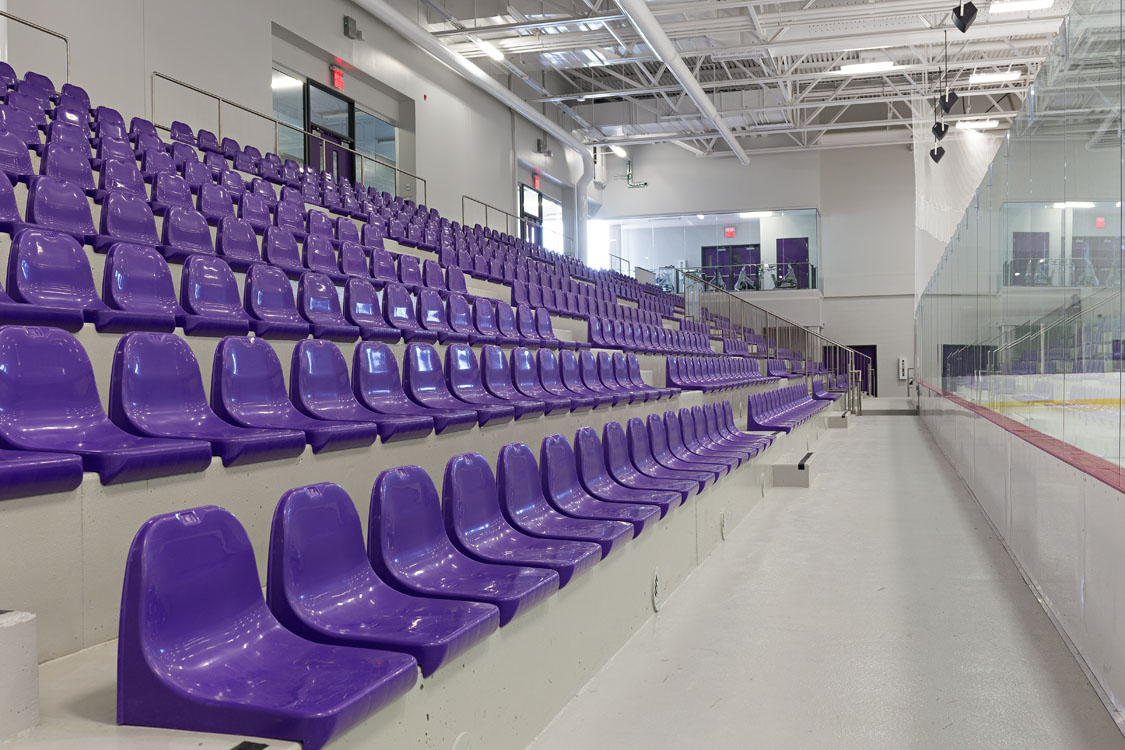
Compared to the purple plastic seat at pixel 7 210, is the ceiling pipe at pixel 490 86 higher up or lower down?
higher up

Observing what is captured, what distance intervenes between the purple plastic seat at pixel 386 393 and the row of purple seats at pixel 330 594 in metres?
0.42

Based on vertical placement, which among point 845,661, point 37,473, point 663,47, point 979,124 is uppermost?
point 979,124

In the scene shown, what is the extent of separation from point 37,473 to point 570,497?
1.69 meters

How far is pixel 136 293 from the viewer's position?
261 cm

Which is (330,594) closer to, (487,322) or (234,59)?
(487,322)

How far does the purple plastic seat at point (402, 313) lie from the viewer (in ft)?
12.9

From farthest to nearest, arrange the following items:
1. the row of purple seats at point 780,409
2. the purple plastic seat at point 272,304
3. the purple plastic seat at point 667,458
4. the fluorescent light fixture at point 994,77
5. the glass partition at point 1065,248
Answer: the fluorescent light fixture at point 994,77 → the row of purple seats at point 780,409 → the purple plastic seat at point 667,458 → the purple plastic seat at point 272,304 → the glass partition at point 1065,248

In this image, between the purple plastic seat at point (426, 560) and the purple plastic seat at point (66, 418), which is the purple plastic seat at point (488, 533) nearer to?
the purple plastic seat at point (426, 560)

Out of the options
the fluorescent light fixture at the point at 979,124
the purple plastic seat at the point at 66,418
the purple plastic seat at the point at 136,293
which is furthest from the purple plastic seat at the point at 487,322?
the fluorescent light fixture at the point at 979,124

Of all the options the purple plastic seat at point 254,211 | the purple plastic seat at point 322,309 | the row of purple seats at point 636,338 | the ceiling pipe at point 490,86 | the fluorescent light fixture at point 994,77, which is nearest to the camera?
the purple plastic seat at point 322,309

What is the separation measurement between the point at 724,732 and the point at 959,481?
519 cm

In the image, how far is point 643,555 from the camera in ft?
9.20

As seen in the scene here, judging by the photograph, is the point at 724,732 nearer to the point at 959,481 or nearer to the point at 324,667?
the point at 324,667

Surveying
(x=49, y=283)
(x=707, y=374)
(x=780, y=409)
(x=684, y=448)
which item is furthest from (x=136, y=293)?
(x=780, y=409)
